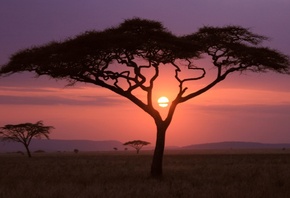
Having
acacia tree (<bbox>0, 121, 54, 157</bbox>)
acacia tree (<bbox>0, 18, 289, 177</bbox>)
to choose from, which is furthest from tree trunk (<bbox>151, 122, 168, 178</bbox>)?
acacia tree (<bbox>0, 121, 54, 157</bbox>)

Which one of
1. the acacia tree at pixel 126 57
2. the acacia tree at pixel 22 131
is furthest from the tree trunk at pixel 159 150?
the acacia tree at pixel 22 131

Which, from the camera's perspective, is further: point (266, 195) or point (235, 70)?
point (235, 70)

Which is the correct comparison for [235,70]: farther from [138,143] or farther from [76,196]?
[138,143]

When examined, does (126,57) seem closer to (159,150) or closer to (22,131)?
(159,150)

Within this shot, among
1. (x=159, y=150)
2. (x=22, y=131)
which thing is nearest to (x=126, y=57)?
(x=159, y=150)

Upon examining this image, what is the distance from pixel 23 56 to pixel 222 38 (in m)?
10.5

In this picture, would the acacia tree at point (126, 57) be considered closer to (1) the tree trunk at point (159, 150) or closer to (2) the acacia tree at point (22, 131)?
(1) the tree trunk at point (159, 150)

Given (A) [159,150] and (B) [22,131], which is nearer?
(A) [159,150]

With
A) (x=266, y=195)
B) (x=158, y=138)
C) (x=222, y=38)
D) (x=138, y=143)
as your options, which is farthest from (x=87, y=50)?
(x=138, y=143)

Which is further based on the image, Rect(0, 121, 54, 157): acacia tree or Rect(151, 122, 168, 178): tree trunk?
Rect(0, 121, 54, 157): acacia tree

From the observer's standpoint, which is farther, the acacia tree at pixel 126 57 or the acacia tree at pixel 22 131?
the acacia tree at pixel 22 131

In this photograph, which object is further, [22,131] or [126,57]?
[22,131]

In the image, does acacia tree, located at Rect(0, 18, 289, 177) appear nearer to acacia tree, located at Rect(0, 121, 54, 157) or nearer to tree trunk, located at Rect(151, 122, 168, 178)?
tree trunk, located at Rect(151, 122, 168, 178)

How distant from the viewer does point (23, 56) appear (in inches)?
1032
